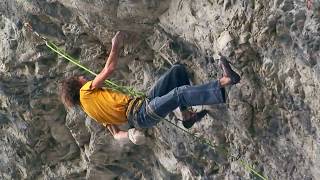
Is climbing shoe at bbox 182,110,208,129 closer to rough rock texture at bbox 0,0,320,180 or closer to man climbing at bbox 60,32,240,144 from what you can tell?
rough rock texture at bbox 0,0,320,180

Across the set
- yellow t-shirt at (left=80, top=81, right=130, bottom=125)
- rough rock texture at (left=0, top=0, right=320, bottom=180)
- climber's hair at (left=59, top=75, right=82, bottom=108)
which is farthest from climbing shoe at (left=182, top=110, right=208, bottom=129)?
climber's hair at (left=59, top=75, right=82, bottom=108)

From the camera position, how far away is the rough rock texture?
4.72 metres

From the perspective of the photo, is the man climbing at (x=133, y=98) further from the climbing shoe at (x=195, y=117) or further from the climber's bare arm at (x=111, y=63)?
the climbing shoe at (x=195, y=117)

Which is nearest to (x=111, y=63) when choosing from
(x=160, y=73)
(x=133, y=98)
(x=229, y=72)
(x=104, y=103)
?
(x=104, y=103)

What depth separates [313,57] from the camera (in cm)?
428

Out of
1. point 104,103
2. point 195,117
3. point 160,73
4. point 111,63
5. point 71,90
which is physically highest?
point 111,63

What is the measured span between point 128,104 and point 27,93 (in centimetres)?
322

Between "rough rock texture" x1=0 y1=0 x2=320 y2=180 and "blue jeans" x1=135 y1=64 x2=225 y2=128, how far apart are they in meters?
0.30

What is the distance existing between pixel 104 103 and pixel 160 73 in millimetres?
1485

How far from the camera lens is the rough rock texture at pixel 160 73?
15.5 ft

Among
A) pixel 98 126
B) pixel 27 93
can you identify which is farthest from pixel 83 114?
pixel 27 93

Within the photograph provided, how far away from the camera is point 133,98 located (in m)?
5.73

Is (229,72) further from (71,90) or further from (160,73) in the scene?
(160,73)

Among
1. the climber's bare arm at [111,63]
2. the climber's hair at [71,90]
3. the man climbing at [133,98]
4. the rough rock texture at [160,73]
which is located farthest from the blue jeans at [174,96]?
the climber's hair at [71,90]
